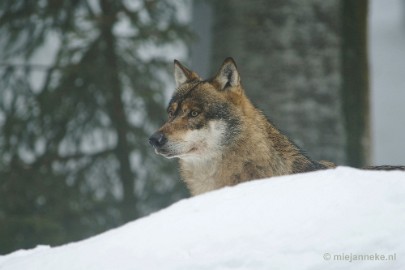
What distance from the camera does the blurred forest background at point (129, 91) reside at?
819cm

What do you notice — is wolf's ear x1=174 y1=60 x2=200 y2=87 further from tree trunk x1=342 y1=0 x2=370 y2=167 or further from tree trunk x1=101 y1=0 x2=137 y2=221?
tree trunk x1=101 y1=0 x2=137 y2=221

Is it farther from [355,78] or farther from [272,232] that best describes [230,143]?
[355,78]

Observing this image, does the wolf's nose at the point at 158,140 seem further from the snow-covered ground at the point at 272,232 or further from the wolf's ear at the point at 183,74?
the snow-covered ground at the point at 272,232

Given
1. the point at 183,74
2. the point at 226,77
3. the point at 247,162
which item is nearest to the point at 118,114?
the point at 183,74

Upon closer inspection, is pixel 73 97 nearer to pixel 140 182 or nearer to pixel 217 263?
pixel 140 182

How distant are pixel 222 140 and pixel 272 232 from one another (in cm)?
213

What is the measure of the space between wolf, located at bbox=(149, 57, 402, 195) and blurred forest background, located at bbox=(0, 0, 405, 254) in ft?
8.50

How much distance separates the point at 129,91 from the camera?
9297 millimetres

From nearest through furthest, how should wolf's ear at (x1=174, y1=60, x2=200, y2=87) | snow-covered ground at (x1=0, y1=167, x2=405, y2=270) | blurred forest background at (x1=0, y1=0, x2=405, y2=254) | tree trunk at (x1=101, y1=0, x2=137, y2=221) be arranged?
snow-covered ground at (x1=0, y1=167, x2=405, y2=270), wolf's ear at (x1=174, y1=60, x2=200, y2=87), blurred forest background at (x1=0, y1=0, x2=405, y2=254), tree trunk at (x1=101, y1=0, x2=137, y2=221)

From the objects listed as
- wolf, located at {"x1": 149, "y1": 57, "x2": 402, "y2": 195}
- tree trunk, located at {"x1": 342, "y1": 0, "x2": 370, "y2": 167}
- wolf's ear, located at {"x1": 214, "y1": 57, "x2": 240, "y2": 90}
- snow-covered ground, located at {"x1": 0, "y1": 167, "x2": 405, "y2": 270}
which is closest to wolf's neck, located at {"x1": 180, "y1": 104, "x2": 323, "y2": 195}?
wolf, located at {"x1": 149, "y1": 57, "x2": 402, "y2": 195}

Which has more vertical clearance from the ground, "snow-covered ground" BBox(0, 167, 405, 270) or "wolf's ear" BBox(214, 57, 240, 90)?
"wolf's ear" BBox(214, 57, 240, 90)

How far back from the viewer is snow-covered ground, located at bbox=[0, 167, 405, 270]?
127 inches

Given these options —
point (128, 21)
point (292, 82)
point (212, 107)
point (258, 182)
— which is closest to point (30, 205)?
point (128, 21)

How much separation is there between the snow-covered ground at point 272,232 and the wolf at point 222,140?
1.46 meters
